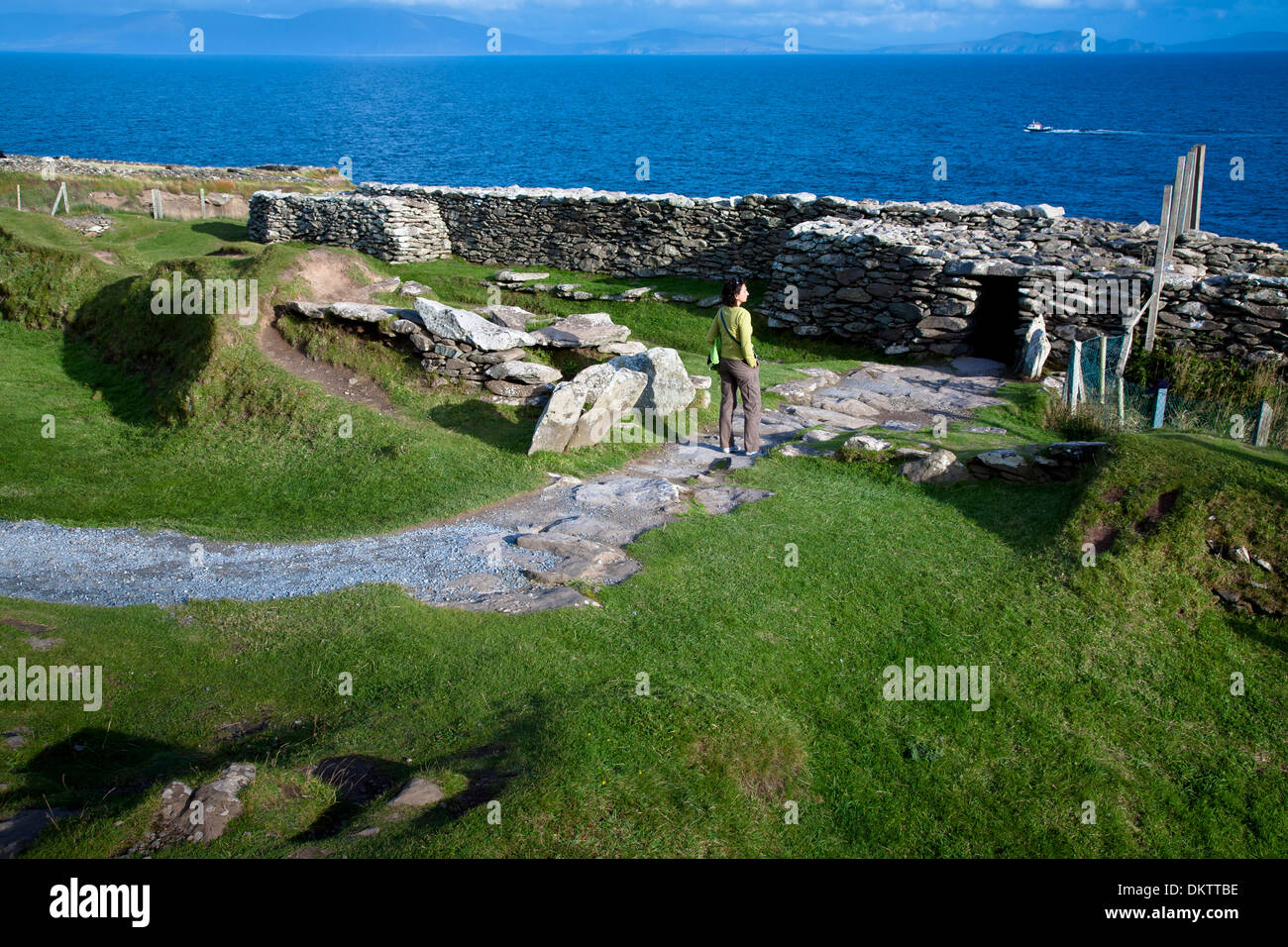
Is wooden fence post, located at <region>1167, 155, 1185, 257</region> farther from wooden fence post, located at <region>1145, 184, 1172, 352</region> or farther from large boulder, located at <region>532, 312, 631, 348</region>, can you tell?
large boulder, located at <region>532, 312, 631, 348</region>

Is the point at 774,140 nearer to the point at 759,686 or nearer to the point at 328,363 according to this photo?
the point at 328,363

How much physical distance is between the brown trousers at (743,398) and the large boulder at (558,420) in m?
2.41

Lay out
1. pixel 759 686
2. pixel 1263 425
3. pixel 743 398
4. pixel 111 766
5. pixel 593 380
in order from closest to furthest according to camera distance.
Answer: pixel 111 766 → pixel 759 686 → pixel 1263 425 → pixel 743 398 → pixel 593 380

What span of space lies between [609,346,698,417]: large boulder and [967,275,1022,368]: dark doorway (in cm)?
898

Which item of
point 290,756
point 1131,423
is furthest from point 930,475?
point 290,756

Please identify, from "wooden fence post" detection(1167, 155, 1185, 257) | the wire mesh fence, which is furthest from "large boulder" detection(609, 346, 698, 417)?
"wooden fence post" detection(1167, 155, 1185, 257)

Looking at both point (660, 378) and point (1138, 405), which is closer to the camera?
point (660, 378)

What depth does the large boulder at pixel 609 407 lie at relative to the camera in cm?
1495

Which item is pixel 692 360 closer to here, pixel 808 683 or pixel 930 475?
pixel 930 475

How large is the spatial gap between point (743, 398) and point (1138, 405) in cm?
860

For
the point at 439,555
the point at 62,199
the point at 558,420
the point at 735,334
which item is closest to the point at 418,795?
the point at 439,555

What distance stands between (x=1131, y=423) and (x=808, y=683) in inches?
399

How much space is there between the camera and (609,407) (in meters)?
15.2
